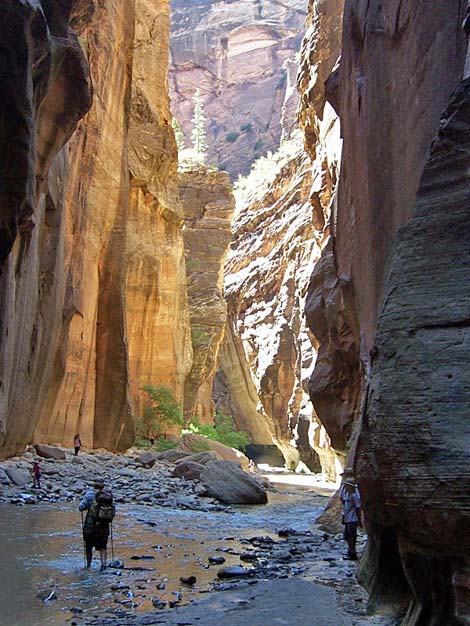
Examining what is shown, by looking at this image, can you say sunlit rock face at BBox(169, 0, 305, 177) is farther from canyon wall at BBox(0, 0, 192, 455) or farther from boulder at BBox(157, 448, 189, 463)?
boulder at BBox(157, 448, 189, 463)

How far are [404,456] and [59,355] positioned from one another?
18.5m

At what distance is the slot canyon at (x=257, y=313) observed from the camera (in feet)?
16.1

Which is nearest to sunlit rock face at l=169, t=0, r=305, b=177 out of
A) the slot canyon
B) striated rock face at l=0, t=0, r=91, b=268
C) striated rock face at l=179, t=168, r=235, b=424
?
the slot canyon

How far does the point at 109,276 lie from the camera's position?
26578mm

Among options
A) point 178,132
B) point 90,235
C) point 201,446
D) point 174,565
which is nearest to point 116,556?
point 174,565

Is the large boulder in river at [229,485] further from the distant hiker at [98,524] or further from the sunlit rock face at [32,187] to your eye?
the distant hiker at [98,524]

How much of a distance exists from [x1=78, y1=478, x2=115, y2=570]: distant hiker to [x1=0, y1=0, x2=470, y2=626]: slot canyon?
77cm

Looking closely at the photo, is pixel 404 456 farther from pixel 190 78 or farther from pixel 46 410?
pixel 190 78

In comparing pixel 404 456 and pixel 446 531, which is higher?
pixel 404 456

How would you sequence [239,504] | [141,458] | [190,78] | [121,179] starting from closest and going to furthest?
1. [239,504]
2. [141,458]
3. [121,179]
4. [190,78]

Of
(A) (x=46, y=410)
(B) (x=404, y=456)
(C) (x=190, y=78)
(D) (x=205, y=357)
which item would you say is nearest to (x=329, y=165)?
(A) (x=46, y=410)

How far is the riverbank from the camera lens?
6281mm

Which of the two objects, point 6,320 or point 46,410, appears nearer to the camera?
point 6,320

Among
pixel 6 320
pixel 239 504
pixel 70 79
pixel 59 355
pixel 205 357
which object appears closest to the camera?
pixel 6 320
